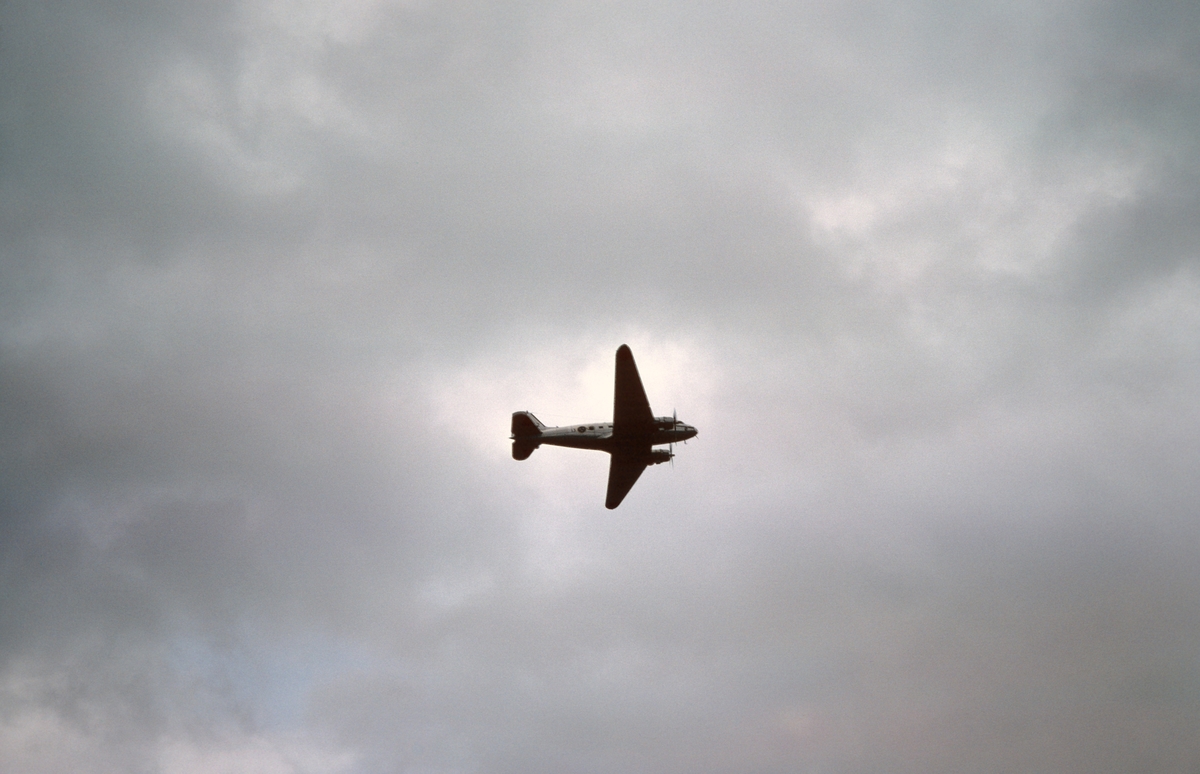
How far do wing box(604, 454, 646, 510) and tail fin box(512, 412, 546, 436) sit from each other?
27.5 ft

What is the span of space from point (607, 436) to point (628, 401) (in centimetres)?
658

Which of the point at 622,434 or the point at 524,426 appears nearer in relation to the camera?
the point at 622,434

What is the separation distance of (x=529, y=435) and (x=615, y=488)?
1032 cm

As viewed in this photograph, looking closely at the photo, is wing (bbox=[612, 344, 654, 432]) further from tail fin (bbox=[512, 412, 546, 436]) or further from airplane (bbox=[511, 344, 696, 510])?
tail fin (bbox=[512, 412, 546, 436])

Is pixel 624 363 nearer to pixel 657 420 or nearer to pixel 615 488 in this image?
pixel 657 420

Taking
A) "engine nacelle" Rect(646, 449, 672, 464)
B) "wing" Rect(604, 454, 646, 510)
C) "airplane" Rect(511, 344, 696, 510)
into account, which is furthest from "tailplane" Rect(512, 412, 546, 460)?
"engine nacelle" Rect(646, 449, 672, 464)

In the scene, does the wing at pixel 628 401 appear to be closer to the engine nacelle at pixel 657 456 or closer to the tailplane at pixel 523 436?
the engine nacelle at pixel 657 456

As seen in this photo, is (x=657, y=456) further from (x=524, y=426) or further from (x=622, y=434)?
(x=524, y=426)

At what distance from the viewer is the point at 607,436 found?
83.6 meters

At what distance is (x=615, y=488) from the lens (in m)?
87.7

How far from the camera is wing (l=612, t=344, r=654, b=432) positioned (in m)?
76.0

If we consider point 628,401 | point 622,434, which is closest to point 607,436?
point 622,434

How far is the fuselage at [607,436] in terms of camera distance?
8188cm

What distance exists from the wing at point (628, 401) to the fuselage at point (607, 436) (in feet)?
3.37
